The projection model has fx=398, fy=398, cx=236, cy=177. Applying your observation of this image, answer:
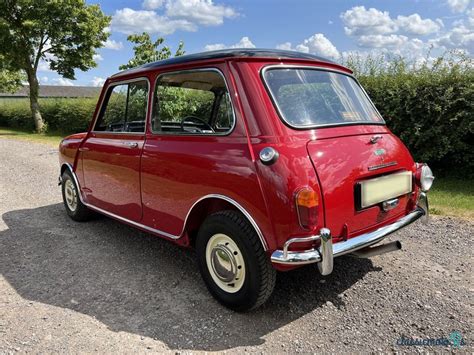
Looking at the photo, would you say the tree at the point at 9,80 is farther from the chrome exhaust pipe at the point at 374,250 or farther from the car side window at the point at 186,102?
the chrome exhaust pipe at the point at 374,250

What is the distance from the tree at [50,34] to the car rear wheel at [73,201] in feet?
53.7

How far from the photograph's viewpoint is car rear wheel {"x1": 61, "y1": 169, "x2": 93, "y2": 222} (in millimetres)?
5176

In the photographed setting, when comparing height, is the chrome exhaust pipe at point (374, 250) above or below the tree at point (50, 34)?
below

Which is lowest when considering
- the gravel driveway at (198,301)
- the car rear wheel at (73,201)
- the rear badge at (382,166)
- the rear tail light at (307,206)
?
the gravel driveway at (198,301)

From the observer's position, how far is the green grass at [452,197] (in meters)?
5.48

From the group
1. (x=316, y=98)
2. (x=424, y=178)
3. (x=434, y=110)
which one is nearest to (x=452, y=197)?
(x=434, y=110)

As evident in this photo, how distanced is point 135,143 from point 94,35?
19.0m

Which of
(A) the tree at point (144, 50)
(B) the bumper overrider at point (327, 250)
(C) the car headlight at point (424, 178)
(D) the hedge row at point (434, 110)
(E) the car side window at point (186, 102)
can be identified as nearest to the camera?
(B) the bumper overrider at point (327, 250)

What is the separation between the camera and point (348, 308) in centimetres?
309

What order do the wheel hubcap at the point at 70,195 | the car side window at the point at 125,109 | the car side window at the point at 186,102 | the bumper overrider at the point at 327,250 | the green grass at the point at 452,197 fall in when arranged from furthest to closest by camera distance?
the green grass at the point at 452,197 → the wheel hubcap at the point at 70,195 → the car side window at the point at 125,109 → the car side window at the point at 186,102 → the bumper overrider at the point at 327,250

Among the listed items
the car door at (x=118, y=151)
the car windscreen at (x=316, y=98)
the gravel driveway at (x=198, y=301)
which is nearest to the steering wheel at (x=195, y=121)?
the car door at (x=118, y=151)

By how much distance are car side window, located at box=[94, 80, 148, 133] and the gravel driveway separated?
1324mm

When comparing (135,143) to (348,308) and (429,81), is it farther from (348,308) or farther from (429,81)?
(429,81)

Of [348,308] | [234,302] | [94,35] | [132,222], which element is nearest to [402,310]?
[348,308]
